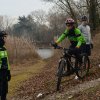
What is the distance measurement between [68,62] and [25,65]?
13.6m

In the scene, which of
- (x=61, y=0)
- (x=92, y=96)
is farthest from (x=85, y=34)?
(x=61, y=0)

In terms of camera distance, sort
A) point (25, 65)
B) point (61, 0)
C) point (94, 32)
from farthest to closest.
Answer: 1. point (61, 0)
2. point (94, 32)
3. point (25, 65)

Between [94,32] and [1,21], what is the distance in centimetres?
8261

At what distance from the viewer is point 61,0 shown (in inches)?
1852

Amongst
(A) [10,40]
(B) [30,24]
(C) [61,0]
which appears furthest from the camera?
(B) [30,24]

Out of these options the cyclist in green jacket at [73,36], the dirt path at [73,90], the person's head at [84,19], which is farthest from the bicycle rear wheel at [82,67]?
the person's head at [84,19]

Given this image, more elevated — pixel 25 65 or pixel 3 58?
pixel 3 58

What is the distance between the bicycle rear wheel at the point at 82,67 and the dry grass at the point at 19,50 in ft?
45.2

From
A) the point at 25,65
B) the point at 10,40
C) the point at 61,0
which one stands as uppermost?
the point at 61,0

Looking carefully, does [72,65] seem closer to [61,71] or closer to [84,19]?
[61,71]

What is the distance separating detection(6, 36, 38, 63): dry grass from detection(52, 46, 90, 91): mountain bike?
45.7 ft

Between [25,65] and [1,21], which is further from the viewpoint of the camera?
[1,21]

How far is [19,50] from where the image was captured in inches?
1075

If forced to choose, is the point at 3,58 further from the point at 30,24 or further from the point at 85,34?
the point at 30,24
